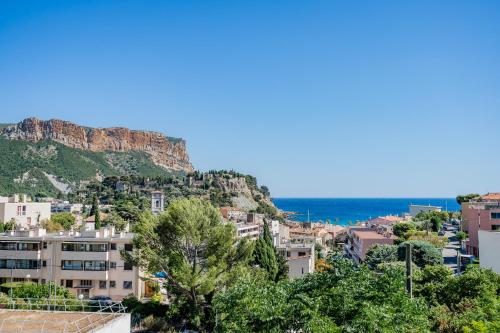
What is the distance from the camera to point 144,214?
29516 mm

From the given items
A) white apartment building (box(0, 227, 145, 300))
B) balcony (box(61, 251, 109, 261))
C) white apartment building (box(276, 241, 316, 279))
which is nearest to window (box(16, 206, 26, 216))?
white apartment building (box(0, 227, 145, 300))

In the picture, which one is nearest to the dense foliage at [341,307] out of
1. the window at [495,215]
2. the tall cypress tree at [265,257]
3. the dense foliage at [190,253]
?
the dense foliage at [190,253]

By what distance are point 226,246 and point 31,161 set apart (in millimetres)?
151067

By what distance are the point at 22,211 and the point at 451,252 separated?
63.4 meters

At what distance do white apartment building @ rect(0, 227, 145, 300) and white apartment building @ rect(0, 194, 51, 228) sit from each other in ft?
110

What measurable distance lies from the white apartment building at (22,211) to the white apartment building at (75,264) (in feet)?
110

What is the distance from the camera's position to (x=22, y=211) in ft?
242

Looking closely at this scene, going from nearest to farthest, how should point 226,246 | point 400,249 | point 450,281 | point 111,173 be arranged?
point 450,281
point 226,246
point 400,249
point 111,173

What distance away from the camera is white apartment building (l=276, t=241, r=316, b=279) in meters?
48.8

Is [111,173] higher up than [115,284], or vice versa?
[111,173]

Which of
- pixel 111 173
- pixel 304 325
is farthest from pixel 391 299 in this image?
pixel 111 173

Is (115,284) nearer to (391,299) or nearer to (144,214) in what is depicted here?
(144,214)

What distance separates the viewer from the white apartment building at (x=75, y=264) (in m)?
37.7

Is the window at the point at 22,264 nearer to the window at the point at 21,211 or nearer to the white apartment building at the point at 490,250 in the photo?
the white apartment building at the point at 490,250
